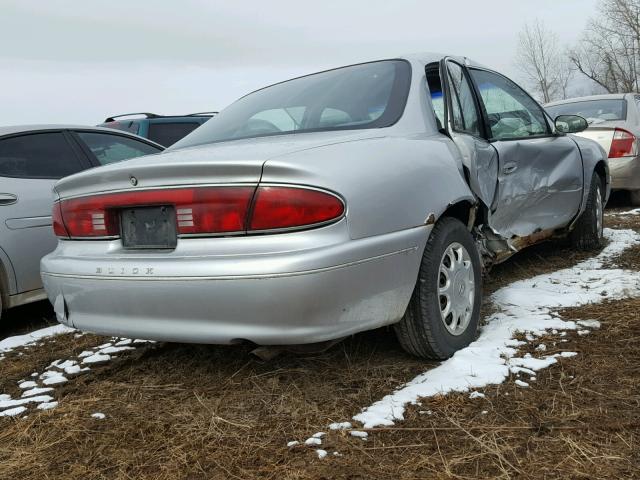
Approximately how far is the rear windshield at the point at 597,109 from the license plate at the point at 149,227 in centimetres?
630

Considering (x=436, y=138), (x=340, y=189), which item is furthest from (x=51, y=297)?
(x=436, y=138)

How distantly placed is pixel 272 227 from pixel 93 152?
2829mm

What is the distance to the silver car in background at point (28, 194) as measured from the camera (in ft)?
11.6

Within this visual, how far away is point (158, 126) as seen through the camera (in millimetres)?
7602

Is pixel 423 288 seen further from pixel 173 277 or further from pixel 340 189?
pixel 173 277

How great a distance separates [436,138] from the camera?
2.72m

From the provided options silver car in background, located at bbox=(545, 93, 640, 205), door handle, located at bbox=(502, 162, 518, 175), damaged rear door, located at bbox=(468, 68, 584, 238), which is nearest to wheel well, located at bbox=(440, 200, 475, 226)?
damaged rear door, located at bbox=(468, 68, 584, 238)

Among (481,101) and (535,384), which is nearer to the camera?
(535,384)

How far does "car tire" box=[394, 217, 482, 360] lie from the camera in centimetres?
241

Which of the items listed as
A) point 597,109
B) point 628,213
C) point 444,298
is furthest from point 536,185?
point 597,109

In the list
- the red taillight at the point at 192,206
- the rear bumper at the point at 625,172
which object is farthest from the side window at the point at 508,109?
the rear bumper at the point at 625,172

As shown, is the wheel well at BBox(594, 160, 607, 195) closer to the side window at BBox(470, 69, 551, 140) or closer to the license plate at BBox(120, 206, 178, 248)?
the side window at BBox(470, 69, 551, 140)

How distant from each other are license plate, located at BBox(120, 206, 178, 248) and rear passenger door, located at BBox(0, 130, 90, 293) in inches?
63.4

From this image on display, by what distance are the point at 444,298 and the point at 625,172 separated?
5.21 meters
